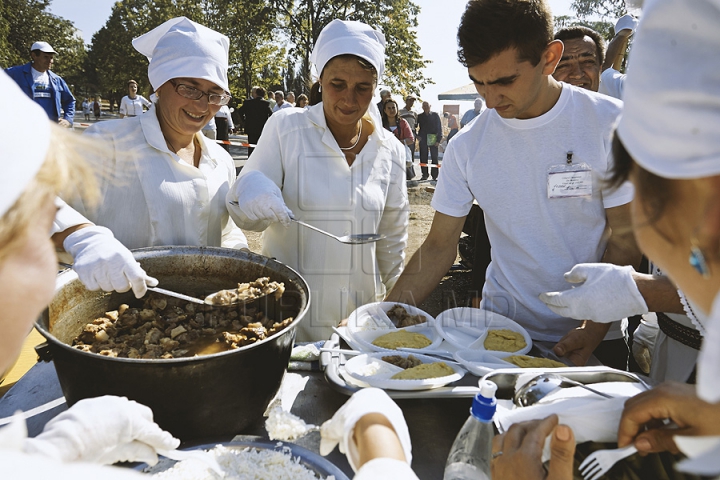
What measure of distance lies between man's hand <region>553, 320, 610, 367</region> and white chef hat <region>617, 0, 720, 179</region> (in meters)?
1.20

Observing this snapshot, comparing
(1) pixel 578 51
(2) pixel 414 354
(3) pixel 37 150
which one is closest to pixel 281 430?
(2) pixel 414 354

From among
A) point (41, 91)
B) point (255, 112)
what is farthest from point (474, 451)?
point (255, 112)

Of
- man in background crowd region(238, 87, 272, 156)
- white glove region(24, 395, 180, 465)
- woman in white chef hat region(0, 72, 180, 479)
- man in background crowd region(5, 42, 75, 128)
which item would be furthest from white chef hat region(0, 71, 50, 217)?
man in background crowd region(238, 87, 272, 156)

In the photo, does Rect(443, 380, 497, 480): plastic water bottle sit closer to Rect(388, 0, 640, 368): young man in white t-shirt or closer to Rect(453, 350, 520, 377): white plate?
Rect(453, 350, 520, 377): white plate

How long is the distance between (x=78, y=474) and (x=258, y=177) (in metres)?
1.53

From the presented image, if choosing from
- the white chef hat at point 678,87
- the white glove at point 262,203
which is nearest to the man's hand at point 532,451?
the white chef hat at point 678,87

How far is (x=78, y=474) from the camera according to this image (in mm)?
498

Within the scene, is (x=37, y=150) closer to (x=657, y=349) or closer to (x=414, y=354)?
(x=414, y=354)

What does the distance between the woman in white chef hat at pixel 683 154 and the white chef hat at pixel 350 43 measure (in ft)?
A: 5.49

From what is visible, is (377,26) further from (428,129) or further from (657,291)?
(657,291)

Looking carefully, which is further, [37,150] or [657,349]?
[657,349]

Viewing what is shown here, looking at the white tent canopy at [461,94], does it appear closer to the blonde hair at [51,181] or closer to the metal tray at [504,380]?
the metal tray at [504,380]

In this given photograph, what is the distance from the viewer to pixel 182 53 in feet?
5.99

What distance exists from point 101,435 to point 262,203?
3.60 feet
